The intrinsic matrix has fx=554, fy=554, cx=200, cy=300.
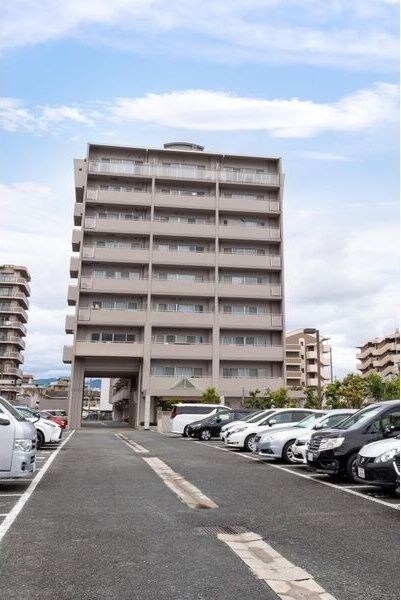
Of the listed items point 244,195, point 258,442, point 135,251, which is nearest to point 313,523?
point 258,442

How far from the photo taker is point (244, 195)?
169 ft

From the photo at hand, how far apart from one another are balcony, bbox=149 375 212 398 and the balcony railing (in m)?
18.0

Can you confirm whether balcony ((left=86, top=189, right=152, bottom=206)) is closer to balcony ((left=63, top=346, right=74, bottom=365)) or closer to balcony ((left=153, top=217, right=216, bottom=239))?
balcony ((left=153, top=217, right=216, bottom=239))

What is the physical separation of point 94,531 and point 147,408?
125ft

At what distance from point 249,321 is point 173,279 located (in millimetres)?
7424

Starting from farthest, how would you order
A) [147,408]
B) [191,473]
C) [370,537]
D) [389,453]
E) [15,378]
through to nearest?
[15,378] < [147,408] < [191,473] < [389,453] < [370,537]

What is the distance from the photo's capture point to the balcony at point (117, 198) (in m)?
47.6

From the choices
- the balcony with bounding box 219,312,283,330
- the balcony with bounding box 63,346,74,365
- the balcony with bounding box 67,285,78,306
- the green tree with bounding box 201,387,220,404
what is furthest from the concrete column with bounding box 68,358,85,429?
the balcony with bounding box 219,312,283,330

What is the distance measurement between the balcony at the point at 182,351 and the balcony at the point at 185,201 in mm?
12234

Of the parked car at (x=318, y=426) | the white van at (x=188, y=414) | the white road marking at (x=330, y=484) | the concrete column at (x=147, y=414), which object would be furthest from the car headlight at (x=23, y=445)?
the concrete column at (x=147, y=414)

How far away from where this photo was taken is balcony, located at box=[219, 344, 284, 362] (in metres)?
46.2

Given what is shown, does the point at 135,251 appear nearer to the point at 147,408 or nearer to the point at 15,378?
the point at 147,408

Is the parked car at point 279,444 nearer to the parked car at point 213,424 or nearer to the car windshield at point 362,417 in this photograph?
the car windshield at point 362,417

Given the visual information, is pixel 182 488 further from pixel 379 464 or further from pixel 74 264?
pixel 74 264
